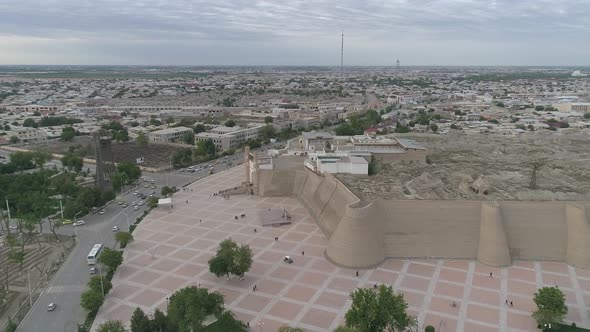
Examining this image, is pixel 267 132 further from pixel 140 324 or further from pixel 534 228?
pixel 140 324

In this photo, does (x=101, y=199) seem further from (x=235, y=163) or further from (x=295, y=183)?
(x=235, y=163)

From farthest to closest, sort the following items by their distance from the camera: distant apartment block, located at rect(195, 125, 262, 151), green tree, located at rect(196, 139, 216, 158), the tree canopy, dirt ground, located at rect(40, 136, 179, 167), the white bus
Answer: distant apartment block, located at rect(195, 125, 262, 151)
green tree, located at rect(196, 139, 216, 158)
dirt ground, located at rect(40, 136, 179, 167)
the white bus
the tree canopy

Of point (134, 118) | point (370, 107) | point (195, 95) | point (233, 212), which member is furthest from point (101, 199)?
point (195, 95)

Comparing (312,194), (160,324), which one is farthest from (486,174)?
(160,324)

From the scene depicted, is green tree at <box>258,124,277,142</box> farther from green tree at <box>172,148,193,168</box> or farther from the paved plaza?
the paved plaza

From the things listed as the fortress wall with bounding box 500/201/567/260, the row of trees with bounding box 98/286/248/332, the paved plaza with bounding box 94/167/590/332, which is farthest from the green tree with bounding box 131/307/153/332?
the fortress wall with bounding box 500/201/567/260

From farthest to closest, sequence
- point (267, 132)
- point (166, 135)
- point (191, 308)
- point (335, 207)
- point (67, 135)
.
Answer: point (267, 132), point (67, 135), point (166, 135), point (335, 207), point (191, 308)
